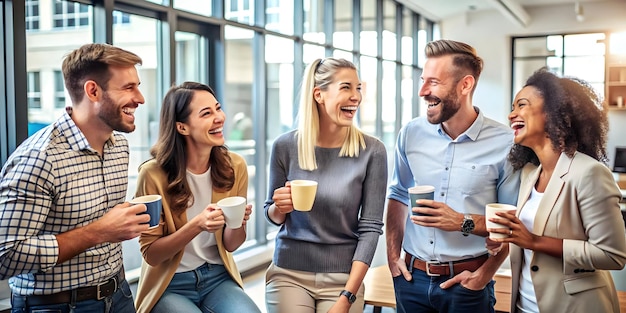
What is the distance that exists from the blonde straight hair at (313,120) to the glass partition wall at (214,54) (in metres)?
1.83

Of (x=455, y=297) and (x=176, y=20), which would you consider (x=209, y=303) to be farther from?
(x=176, y=20)

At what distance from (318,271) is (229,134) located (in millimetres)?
3694

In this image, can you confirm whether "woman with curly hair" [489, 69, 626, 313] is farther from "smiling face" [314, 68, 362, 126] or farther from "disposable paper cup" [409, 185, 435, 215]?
"smiling face" [314, 68, 362, 126]

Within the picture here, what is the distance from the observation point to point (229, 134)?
5.76 metres

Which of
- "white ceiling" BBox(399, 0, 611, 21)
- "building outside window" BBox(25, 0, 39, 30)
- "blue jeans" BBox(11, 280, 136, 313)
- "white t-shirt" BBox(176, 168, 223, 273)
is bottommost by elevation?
"blue jeans" BBox(11, 280, 136, 313)

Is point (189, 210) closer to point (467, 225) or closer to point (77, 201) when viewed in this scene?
point (77, 201)

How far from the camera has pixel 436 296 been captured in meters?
2.18

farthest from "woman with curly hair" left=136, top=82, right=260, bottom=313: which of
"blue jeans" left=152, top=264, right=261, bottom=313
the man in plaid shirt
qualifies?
the man in plaid shirt

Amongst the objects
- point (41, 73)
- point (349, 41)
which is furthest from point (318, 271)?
point (349, 41)

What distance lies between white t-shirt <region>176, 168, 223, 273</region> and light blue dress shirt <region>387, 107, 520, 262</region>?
74 cm

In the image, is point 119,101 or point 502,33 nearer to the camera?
point 119,101

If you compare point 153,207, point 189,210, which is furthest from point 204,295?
point 153,207

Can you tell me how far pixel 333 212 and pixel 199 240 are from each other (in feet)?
1.64

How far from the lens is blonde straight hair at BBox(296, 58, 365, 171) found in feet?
7.42
